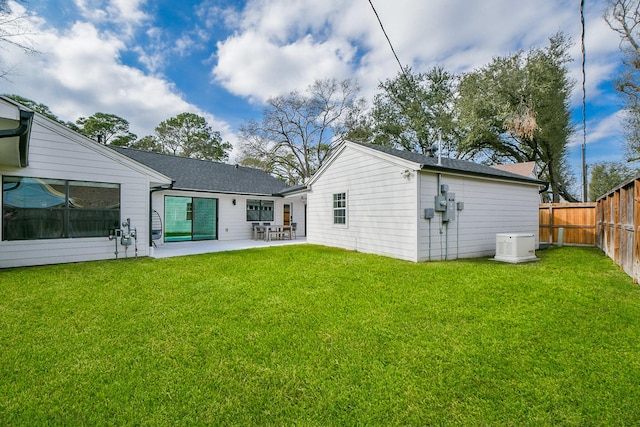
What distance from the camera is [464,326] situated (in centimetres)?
312

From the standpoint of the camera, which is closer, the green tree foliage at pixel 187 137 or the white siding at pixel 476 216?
the white siding at pixel 476 216

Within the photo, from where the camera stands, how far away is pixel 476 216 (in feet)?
25.9

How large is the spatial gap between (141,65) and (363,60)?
28.7 feet

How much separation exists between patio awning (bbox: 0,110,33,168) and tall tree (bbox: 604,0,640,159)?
20372mm

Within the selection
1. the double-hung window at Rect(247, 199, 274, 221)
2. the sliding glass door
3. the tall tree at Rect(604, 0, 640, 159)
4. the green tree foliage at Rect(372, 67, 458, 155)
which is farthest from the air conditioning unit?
the green tree foliage at Rect(372, 67, 458, 155)

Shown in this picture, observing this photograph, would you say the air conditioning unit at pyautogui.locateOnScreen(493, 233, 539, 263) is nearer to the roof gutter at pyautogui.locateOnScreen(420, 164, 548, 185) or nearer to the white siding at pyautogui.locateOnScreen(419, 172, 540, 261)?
the white siding at pyautogui.locateOnScreen(419, 172, 540, 261)

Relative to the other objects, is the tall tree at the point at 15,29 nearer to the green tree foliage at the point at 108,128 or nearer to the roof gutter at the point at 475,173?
the roof gutter at the point at 475,173

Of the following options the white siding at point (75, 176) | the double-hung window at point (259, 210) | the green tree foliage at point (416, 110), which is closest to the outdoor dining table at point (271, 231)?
the double-hung window at point (259, 210)

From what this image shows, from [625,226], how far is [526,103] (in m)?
12.5

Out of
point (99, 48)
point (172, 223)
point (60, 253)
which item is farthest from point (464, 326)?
point (99, 48)

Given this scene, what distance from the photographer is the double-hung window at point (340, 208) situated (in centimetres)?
933

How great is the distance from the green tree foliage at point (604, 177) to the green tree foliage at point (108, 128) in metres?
37.7

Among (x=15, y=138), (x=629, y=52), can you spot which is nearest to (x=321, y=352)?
(x=15, y=138)

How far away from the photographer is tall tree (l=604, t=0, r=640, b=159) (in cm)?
1260
